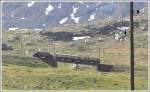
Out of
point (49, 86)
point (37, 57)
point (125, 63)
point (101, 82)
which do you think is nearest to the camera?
point (49, 86)

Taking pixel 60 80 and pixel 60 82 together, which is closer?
pixel 60 82

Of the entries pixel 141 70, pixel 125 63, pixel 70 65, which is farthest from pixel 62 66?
pixel 125 63

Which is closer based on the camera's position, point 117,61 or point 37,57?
point 37,57

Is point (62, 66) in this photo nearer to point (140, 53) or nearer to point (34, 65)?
point (34, 65)

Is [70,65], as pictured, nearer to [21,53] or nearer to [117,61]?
[117,61]

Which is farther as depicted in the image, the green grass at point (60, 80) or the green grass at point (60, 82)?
the green grass at point (60, 80)

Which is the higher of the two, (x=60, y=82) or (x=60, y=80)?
(x=60, y=80)

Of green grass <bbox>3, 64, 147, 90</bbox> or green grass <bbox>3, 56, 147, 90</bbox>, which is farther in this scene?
green grass <bbox>3, 56, 147, 90</bbox>

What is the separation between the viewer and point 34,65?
453ft

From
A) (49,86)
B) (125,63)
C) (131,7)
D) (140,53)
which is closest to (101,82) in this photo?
(49,86)

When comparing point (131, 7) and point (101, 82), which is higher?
point (131, 7)

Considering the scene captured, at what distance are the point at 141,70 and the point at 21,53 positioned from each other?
74.6 m

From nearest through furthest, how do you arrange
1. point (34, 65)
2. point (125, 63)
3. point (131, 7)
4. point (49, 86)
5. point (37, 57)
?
point (131, 7)
point (49, 86)
point (34, 65)
point (37, 57)
point (125, 63)

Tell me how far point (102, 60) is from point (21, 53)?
4347cm
